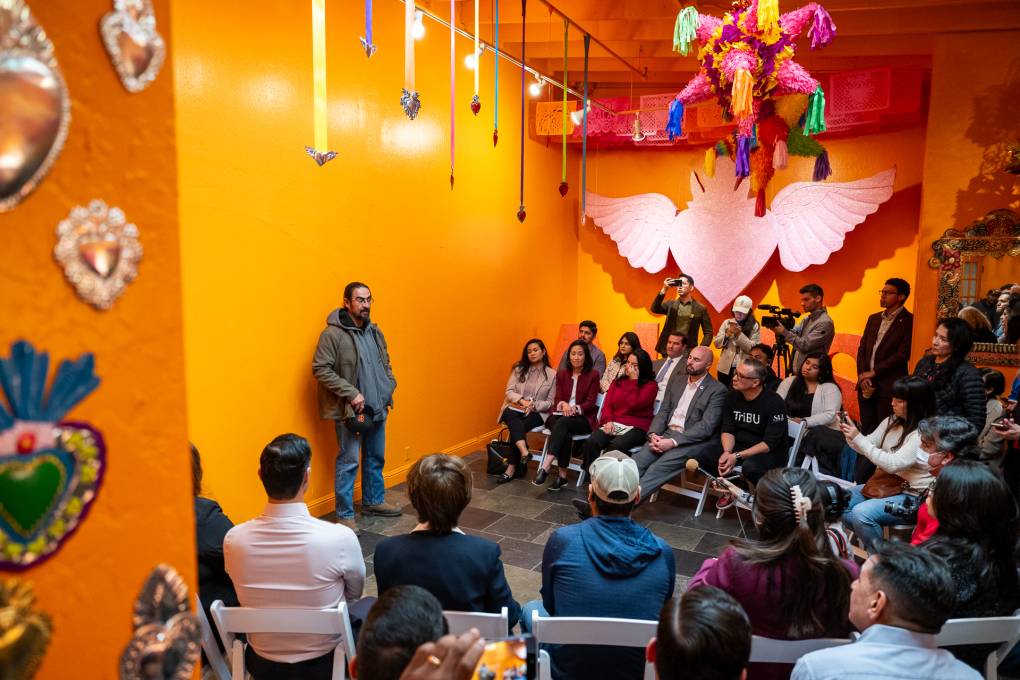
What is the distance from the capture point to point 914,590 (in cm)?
148

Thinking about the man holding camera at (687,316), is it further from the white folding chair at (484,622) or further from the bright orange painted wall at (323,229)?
the white folding chair at (484,622)

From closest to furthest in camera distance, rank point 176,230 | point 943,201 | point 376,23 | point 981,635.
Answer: point 176,230
point 981,635
point 376,23
point 943,201

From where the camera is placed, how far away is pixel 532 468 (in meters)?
5.62

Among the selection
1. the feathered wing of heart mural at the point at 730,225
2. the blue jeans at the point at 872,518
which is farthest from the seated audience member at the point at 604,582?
the feathered wing of heart mural at the point at 730,225

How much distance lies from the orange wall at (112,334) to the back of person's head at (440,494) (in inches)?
46.0

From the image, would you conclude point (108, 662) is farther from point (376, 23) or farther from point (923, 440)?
point (376, 23)

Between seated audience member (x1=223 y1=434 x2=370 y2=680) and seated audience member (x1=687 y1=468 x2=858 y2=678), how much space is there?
101 centimetres

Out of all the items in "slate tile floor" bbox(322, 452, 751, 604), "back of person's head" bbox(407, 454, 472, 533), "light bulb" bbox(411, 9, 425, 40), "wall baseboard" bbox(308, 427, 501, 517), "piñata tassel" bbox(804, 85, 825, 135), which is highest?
"light bulb" bbox(411, 9, 425, 40)

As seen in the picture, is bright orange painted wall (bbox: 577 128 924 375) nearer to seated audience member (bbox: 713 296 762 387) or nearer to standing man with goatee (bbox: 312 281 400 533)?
seated audience member (bbox: 713 296 762 387)

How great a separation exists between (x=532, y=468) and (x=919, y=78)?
443 cm

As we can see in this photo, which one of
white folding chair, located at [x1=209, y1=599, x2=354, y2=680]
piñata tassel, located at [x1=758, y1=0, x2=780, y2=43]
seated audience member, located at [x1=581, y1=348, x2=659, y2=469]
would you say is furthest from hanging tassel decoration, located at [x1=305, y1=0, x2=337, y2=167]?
seated audience member, located at [x1=581, y1=348, x2=659, y2=469]

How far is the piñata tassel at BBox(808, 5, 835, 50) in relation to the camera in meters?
3.61

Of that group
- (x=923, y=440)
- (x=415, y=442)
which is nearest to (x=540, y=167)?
(x=415, y=442)

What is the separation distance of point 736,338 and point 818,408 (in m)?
1.11
